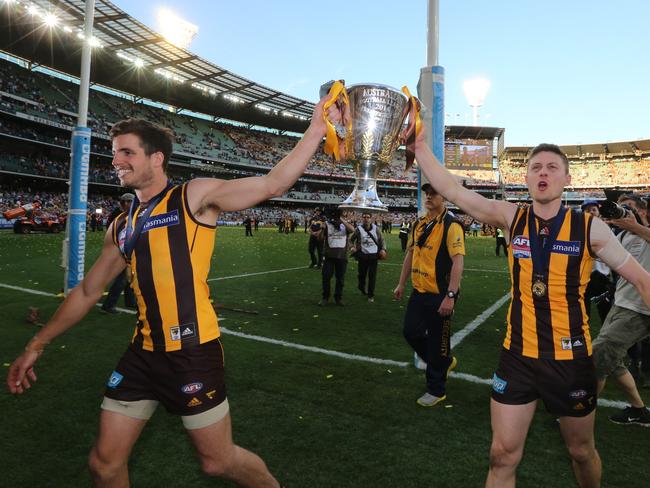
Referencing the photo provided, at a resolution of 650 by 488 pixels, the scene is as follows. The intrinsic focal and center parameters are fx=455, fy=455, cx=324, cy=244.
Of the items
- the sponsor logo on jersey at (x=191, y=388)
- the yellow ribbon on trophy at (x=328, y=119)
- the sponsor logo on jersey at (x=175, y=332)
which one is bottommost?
the sponsor logo on jersey at (x=191, y=388)

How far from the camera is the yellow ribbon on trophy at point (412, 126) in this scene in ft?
7.67

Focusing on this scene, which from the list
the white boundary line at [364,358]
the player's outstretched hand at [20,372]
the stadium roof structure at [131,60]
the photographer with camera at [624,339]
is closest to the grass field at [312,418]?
the white boundary line at [364,358]

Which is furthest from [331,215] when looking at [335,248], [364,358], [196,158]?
[196,158]

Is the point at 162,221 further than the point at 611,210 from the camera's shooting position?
No

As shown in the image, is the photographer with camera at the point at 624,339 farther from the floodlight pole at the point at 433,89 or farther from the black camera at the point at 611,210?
the floodlight pole at the point at 433,89

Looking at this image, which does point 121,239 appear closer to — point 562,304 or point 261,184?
point 261,184

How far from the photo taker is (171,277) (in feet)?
7.22

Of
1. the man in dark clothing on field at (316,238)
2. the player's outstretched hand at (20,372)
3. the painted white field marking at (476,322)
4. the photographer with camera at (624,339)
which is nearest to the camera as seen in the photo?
the player's outstretched hand at (20,372)

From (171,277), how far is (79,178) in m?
6.97

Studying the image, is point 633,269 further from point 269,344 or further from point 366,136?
point 269,344

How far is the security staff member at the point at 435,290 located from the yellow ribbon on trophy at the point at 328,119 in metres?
2.32

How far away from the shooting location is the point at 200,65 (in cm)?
4903

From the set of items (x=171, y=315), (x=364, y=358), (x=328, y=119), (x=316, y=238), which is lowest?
(x=364, y=358)

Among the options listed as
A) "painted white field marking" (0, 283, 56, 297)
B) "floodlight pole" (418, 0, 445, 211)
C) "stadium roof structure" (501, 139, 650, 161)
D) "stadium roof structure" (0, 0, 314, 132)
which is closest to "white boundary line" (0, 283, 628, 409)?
"floodlight pole" (418, 0, 445, 211)
